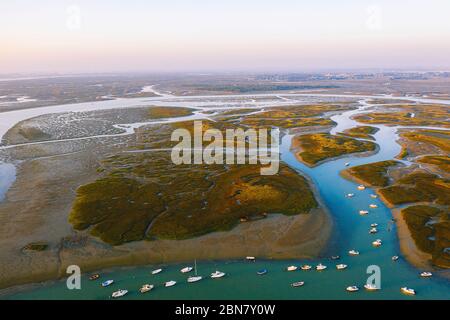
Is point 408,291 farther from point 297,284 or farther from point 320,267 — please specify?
point 297,284

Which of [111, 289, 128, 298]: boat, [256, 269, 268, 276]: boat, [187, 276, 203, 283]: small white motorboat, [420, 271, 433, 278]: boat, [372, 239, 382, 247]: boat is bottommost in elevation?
[111, 289, 128, 298]: boat

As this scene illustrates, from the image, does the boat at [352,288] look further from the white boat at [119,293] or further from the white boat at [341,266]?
the white boat at [119,293]

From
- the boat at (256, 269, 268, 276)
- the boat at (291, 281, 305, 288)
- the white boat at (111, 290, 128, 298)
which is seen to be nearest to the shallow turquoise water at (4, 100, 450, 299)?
the boat at (291, 281, 305, 288)

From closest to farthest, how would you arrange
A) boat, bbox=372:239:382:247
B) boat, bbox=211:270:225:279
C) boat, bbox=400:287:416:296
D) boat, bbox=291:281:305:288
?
boat, bbox=400:287:416:296 < boat, bbox=291:281:305:288 < boat, bbox=211:270:225:279 < boat, bbox=372:239:382:247

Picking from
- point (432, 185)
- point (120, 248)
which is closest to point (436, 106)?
point (432, 185)

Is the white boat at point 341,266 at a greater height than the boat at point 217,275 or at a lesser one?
greater

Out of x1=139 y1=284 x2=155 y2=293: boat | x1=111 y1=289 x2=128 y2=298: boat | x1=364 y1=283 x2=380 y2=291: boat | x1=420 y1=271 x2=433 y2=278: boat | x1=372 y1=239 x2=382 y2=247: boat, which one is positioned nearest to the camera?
x1=111 y1=289 x2=128 y2=298: boat

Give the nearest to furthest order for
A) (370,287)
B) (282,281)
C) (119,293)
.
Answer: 1. (119,293)
2. (370,287)
3. (282,281)

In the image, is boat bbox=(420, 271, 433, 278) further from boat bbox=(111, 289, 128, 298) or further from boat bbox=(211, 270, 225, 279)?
boat bbox=(111, 289, 128, 298)

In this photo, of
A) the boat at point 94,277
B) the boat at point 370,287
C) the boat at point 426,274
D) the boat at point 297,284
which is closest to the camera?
the boat at point 370,287

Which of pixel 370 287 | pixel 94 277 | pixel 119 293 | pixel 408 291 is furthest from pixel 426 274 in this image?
pixel 94 277

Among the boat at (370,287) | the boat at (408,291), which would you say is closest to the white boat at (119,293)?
the boat at (370,287)
